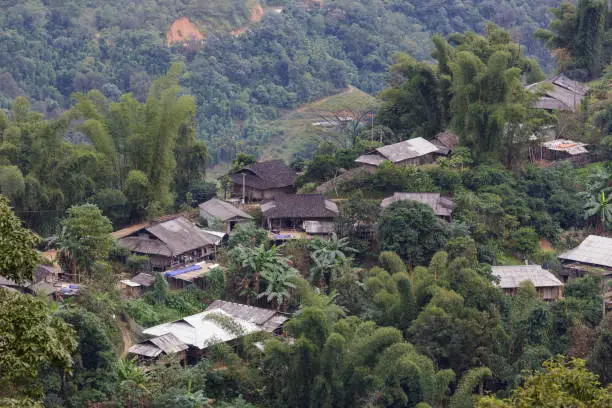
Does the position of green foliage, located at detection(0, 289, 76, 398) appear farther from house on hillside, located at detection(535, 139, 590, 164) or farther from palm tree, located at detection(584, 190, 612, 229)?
house on hillside, located at detection(535, 139, 590, 164)

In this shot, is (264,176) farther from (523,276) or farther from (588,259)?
(588,259)

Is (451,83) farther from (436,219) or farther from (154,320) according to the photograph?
(154,320)

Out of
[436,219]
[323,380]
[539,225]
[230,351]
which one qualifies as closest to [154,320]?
[230,351]

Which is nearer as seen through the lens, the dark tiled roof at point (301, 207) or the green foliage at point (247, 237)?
the green foliage at point (247, 237)

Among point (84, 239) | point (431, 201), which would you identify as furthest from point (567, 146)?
point (84, 239)

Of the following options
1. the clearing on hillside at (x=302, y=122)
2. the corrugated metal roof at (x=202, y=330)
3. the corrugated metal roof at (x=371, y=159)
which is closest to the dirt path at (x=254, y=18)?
the clearing on hillside at (x=302, y=122)

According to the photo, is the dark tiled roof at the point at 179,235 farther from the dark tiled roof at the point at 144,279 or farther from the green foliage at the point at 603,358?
the green foliage at the point at 603,358

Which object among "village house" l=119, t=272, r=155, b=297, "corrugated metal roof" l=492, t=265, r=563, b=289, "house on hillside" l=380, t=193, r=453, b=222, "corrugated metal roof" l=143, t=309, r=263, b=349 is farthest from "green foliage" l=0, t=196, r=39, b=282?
"house on hillside" l=380, t=193, r=453, b=222
